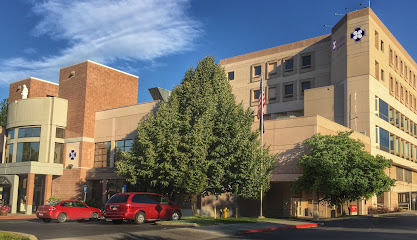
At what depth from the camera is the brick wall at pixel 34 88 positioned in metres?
49.3

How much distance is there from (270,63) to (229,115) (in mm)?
33007

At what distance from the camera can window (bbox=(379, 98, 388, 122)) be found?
48312 mm

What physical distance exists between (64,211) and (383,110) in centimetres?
3750

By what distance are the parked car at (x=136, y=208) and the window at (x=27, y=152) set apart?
21.4m

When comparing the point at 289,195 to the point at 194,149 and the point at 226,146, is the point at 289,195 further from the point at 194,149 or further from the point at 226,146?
the point at 194,149

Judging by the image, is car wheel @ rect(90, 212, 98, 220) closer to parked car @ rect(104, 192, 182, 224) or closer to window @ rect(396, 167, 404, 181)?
parked car @ rect(104, 192, 182, 224)

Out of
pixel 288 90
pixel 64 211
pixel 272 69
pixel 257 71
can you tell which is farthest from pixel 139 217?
pixel 257 71

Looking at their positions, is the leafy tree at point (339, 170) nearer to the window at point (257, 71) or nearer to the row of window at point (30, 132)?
the row of window at point (30, 132)

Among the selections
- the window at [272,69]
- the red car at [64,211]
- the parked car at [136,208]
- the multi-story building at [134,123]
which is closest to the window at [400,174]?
the multi-story building at [134,123]

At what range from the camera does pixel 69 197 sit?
42.9 metres

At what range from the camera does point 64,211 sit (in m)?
27.6

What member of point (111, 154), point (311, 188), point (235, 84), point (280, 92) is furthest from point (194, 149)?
point (235, 84)

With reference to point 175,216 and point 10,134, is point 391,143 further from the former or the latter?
point 10,134

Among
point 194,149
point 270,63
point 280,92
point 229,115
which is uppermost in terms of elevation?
point 270,63
